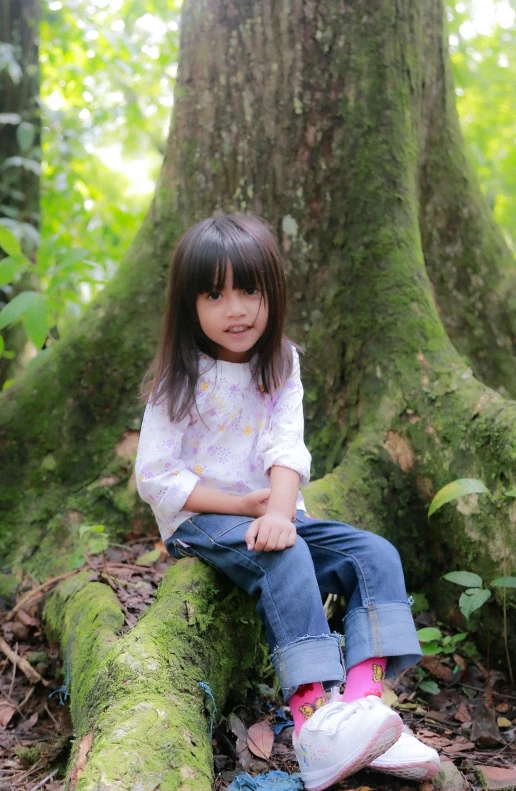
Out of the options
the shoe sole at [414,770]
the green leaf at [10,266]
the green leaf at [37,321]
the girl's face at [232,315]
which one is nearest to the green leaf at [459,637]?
the shoe sole at [414,770]

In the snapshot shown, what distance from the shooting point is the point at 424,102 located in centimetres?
396

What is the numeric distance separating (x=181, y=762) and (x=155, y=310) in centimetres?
245

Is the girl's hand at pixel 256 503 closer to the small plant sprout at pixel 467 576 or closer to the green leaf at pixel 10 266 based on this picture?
the small plant sprout at pixel 467 576

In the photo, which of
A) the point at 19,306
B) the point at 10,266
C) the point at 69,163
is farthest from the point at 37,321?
the point at 69,163

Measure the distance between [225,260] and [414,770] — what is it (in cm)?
164

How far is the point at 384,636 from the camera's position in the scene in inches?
85.6

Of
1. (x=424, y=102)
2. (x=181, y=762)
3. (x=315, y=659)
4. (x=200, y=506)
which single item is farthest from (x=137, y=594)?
(x=424, y=102)

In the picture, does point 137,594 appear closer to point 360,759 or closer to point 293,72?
point 360,759

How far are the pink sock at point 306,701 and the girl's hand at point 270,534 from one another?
1.35 ft

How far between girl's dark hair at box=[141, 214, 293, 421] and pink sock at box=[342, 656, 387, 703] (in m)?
1.01

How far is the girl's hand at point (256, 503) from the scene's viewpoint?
2.38 m

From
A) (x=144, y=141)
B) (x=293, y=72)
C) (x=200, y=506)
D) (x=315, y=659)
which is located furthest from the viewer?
(x=144, y=141)

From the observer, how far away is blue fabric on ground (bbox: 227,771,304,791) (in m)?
1.87

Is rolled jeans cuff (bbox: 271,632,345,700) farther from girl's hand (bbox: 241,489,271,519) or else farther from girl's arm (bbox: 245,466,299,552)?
girl's hand (bbox: 241,489,271,519)
